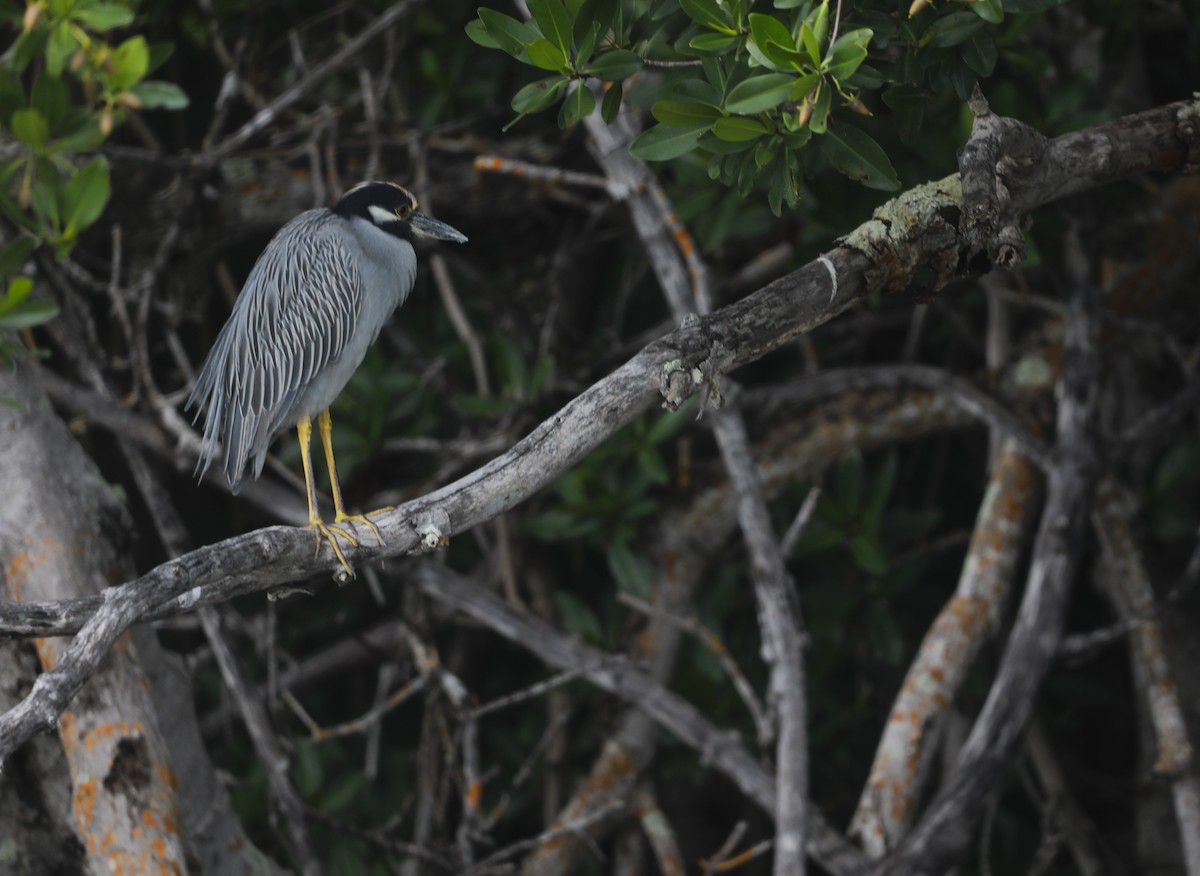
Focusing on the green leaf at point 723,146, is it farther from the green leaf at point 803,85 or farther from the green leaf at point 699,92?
the green leaf at point 803,85

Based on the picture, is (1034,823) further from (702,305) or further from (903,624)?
(702,305)

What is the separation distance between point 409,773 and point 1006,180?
8.50ft

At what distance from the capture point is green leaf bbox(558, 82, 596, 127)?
1.87 m

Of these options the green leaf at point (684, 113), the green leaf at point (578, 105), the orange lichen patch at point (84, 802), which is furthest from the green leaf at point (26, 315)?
the green leaf at point (684, 113)

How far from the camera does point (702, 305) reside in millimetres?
2988

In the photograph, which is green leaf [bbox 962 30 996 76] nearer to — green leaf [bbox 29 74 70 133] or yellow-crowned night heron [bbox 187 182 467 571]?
yellow-crowned night heron [bbox 187 182 467 571]

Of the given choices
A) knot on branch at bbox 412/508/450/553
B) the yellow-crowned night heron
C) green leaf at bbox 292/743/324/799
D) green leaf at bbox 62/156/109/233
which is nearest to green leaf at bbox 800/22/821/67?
knot on branch at bbox 412/508/450/553

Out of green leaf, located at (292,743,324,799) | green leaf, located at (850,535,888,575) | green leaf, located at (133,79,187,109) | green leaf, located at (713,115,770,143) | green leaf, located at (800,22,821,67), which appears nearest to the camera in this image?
green leaf, located at (800,22,821,67)

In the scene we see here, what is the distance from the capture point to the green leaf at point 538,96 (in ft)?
6.11

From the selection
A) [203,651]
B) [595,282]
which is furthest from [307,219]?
[595,282]

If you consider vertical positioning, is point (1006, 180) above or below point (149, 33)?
below

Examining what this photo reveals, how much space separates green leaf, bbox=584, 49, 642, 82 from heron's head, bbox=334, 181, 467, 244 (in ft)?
2.47

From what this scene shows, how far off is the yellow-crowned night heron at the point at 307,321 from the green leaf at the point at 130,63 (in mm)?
460

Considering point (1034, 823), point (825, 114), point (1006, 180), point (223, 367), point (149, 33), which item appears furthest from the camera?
point (1034, 823)
